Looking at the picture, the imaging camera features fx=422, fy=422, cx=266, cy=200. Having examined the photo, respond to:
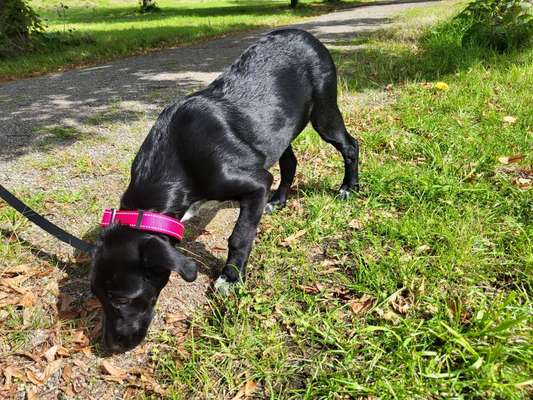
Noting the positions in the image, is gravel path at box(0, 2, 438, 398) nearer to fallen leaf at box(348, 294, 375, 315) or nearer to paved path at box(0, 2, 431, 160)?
paved path at box(0, 2, 431, 160)

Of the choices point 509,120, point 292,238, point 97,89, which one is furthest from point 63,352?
point 97,89

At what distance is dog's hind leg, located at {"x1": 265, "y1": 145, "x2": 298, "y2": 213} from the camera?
13.0ft

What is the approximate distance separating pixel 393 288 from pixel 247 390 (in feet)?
3.57

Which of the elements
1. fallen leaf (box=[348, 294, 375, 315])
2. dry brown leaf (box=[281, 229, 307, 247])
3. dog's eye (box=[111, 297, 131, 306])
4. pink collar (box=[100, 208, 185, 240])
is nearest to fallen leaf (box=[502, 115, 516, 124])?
dry brown leaf (box=[281, 229, 307, 247])

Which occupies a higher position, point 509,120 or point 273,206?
point 509,120

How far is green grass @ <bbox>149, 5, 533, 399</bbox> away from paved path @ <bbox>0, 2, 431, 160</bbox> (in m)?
3.82

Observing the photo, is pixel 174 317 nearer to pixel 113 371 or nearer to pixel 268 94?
pixel 113 371

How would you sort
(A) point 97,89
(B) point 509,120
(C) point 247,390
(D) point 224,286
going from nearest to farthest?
(C) point 247,390 → (D) point 224,286 → (B) point 509,120 → (A) point 97,89

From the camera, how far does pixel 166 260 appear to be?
7.43 ft

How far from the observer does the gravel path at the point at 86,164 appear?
2.79 meters

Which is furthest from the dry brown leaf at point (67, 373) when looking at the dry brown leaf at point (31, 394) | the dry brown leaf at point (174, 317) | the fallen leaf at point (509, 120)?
the fallen leaf at point (509, 120)

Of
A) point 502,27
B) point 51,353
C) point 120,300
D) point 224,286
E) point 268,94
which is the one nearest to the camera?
point 120,300

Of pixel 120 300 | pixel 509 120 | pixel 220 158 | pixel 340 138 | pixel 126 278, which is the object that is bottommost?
pixel 120 300

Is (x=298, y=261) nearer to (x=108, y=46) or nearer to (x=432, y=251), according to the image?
(x=432, y=251)
